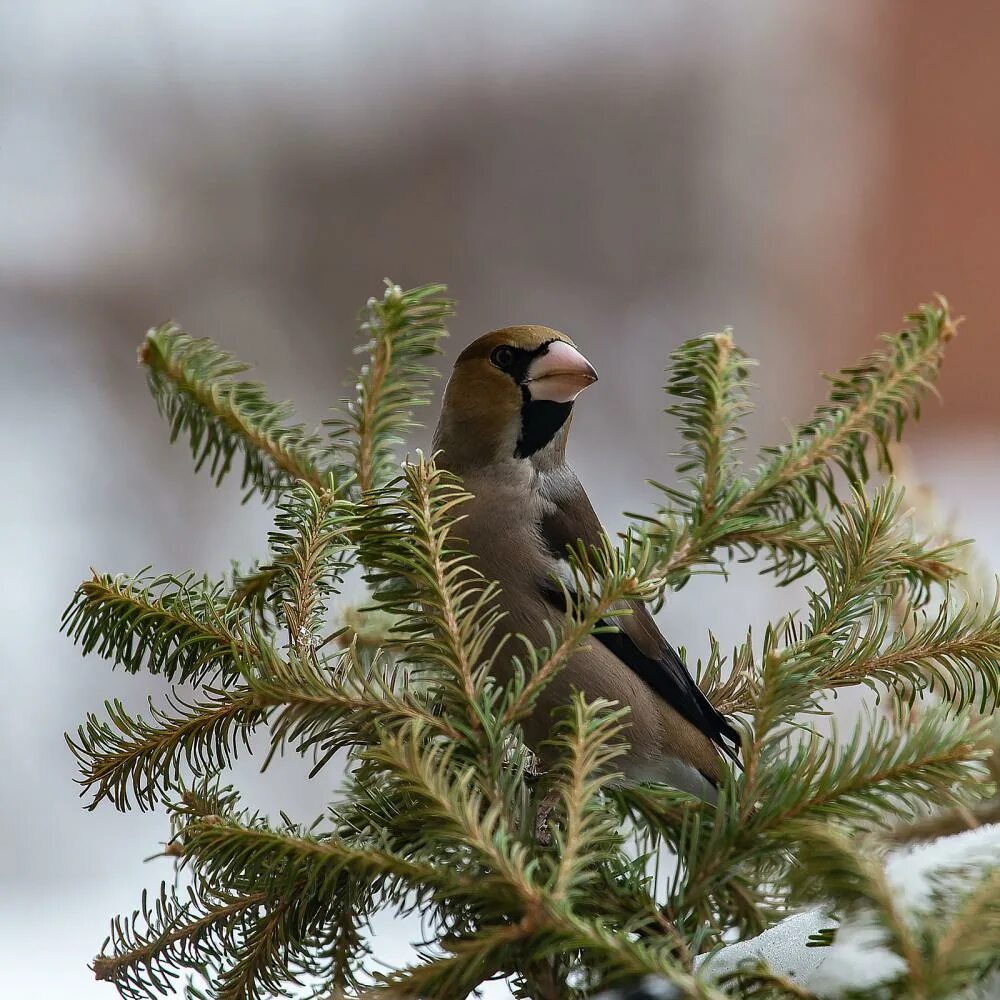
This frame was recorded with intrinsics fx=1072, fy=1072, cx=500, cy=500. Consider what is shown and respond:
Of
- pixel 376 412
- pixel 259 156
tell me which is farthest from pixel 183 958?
pixel 259 156

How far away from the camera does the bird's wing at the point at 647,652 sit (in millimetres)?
664

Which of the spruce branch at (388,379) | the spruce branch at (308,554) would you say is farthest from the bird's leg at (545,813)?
the spruce branch at (388,379)

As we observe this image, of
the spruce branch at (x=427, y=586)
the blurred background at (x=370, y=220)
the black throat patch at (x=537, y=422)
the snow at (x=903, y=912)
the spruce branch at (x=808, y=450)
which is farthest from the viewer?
the blurred background at (x=370, y=220)

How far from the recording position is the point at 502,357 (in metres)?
0.75

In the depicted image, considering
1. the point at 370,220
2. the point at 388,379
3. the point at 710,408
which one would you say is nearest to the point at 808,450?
the point at 710,408

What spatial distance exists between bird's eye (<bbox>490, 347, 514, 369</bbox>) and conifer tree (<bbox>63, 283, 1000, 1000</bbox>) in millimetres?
157

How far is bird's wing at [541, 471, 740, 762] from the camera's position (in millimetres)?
664

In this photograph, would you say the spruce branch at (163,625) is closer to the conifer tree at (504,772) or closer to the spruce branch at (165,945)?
the conifer tree at (504,772)

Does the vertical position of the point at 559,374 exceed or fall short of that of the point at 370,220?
it falls short

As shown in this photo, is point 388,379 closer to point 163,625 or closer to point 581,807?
point 163,625

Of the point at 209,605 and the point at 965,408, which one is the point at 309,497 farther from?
the point at 965,408

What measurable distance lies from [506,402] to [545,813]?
321mm

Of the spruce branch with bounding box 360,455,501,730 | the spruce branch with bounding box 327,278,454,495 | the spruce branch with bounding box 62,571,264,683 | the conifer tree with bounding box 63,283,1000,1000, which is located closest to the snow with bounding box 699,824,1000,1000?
the conifer tree with bounding box 63,283,1000,1000

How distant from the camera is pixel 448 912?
1.56 ft
